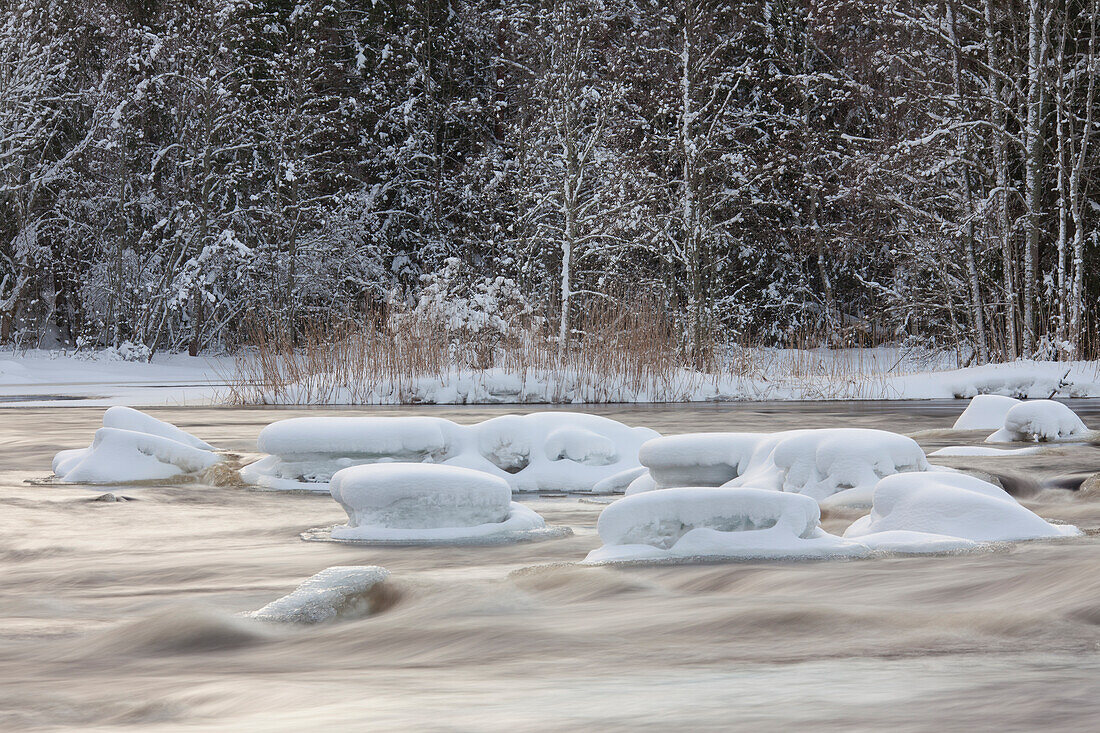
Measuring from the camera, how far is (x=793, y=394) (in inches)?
535

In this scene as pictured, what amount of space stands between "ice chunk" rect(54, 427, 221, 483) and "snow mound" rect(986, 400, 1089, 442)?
477cm

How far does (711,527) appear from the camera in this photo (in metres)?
3.83

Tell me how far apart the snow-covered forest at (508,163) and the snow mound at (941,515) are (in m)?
12.4

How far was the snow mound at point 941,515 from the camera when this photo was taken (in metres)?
4.03

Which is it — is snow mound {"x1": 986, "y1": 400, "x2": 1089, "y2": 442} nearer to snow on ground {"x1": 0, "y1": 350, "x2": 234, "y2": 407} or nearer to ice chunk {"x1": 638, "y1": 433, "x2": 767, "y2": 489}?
ice chunk {"x1": 638, "y1": 433, "x2": 767, "y2": 489}

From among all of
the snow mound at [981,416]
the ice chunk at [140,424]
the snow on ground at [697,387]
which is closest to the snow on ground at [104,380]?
the snow on ground at [697,387]

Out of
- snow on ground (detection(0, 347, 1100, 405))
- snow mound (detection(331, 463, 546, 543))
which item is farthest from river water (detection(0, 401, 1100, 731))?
snow on ground (detection(0, 347, 1100, 405))

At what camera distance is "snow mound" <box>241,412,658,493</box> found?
6039mm

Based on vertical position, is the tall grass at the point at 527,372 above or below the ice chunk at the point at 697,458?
above

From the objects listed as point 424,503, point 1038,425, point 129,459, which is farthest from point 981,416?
point 129,459

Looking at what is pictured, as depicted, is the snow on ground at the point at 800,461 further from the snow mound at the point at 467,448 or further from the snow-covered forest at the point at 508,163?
the snow-covered forest at the point at 508,163

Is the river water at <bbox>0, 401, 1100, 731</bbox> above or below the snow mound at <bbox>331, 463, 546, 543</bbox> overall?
below

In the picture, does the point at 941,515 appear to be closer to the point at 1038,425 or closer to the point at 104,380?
the point at 1038,425

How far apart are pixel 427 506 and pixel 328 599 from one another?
1.16 m
